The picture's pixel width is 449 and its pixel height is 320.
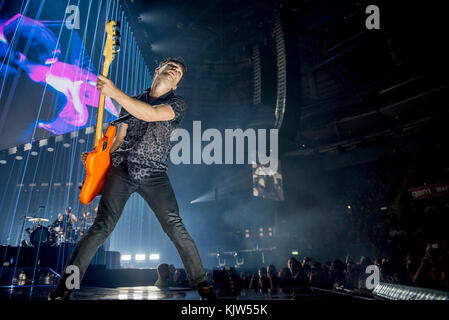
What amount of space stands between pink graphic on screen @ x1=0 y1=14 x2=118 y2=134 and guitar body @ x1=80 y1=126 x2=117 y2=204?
25.1ft

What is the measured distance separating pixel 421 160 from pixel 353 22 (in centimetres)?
582

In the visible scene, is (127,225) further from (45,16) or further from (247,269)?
(45,16)

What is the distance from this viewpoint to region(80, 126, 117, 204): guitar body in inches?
79.6

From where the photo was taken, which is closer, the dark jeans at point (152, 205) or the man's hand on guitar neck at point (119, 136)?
the dark jeans at point (152, 205)

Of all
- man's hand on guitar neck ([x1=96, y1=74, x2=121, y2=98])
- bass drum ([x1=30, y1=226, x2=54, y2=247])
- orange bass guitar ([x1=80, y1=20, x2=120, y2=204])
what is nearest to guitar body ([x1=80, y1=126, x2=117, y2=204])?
orange bass guitar ([x1=80, y1=20, x2=120, y2=204])

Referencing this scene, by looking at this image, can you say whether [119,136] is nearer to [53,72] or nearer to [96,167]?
[96,167]

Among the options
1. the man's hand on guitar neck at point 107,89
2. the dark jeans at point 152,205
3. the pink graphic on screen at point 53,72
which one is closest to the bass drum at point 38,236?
the pink graphic on screen at point 53,72

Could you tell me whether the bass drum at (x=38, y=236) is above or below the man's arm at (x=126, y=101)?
below

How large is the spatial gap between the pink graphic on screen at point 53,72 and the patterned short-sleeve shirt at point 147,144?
765cm

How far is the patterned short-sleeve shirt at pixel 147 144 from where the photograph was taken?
210cm

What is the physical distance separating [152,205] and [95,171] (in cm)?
52

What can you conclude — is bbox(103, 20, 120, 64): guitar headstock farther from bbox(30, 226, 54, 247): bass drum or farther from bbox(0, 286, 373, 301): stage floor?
bbox(30, 226, 54, 247): bass drum

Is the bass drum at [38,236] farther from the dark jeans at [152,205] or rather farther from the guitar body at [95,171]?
the dark jeans at [152,205]
